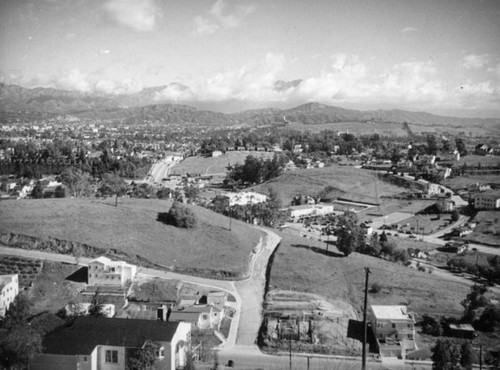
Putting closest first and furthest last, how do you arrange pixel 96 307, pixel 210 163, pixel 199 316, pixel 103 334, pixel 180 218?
1. pixel 103 334
2. pixel 96 307
3. pixel 199 316
4. pixel 180 218
5. pixel 210 163

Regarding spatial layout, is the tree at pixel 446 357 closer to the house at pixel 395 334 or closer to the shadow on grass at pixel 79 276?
the house at pixel 395 334

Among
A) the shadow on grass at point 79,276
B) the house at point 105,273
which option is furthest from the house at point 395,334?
the shadow on grass at point 79,276

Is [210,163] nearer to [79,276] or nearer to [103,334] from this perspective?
[79,276]

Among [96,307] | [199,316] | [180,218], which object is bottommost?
[199,316]

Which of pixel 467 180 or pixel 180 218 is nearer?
pixel 180 218

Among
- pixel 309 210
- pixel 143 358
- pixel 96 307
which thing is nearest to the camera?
pixel 143 358

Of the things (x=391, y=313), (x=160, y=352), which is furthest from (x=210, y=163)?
(x=160, y=352)
